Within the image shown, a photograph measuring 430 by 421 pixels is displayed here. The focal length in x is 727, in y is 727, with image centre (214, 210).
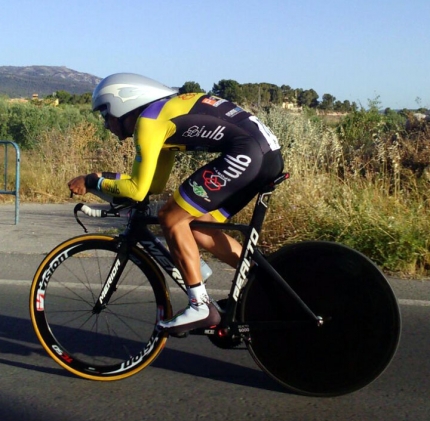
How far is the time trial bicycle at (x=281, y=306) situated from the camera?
399 cm

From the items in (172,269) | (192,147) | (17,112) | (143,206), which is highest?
(192,147)

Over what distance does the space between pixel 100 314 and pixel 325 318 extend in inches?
58.6

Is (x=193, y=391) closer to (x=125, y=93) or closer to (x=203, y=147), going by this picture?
(x=203, y=147)

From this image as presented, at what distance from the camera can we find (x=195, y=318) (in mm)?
4070

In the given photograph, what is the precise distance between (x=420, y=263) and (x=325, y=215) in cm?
122

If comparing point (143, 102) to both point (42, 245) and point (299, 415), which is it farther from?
point (42, 245)

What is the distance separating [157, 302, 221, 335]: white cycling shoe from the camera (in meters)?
4.07

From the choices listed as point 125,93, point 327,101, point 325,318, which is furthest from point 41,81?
point 325,318

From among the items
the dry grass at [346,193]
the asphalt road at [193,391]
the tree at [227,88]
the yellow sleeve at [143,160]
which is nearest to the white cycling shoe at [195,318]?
→ the asphalt road at [193,391]

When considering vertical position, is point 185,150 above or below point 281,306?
above

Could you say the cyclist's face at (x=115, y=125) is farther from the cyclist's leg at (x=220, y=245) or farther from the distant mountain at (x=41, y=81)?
the distant mountain at (x=41, y=81)

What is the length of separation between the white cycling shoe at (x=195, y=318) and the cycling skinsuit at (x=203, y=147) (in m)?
0.54

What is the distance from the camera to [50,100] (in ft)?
127

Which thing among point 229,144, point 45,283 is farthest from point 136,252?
point 229,144
